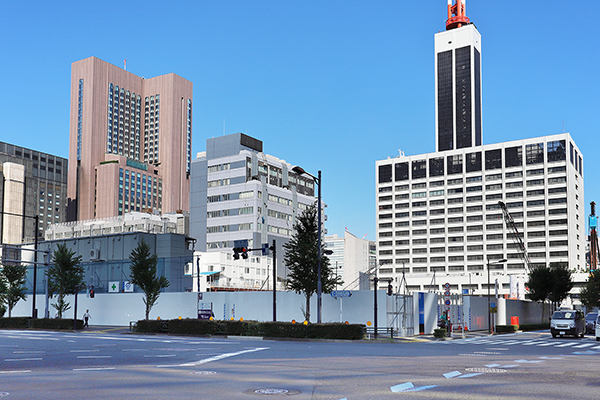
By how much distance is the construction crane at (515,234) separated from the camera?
153 meters

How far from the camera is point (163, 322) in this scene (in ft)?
141

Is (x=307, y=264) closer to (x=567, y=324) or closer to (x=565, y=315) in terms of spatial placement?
(x=567, y=324)

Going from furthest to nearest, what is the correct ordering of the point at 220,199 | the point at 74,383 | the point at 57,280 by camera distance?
the point at 220,199 → the point at 57,280 → the point at 74,383

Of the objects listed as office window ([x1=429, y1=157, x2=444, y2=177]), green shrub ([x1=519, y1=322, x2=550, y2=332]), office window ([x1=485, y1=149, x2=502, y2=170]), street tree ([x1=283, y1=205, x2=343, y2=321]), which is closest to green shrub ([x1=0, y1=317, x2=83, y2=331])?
street tree ([x1=283, y1=205, x2=343, y2=321])

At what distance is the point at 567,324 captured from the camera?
43562 mm

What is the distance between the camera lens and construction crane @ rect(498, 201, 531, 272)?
501ft

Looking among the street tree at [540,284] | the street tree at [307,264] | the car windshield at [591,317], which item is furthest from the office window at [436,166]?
the street tree at [307,264]

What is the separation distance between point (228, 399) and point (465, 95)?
196840 mm

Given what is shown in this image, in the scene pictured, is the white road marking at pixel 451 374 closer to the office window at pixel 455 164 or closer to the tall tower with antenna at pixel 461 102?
the office window at pixel 455 164

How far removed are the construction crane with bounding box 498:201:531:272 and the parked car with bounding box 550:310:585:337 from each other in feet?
367

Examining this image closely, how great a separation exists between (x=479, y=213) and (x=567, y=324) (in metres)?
125

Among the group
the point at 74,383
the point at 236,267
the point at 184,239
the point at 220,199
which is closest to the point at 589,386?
the point at 74,383

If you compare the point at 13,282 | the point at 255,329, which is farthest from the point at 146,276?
the point at 13,282

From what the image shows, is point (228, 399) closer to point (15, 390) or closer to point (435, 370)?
point (15, 390)
